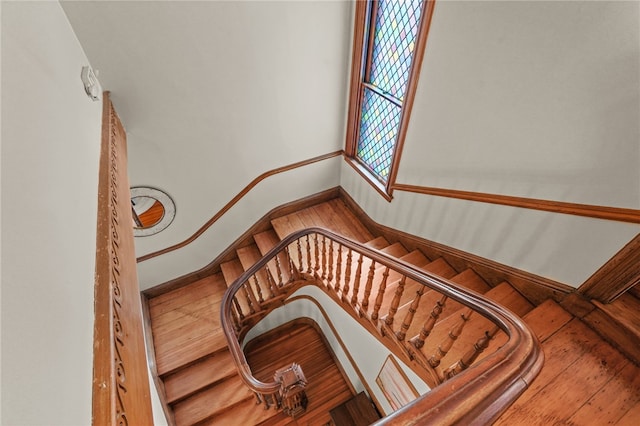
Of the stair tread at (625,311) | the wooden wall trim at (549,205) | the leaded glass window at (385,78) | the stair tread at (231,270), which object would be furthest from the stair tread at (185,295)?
the stair tread at (625,311)

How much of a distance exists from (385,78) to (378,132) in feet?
1.83

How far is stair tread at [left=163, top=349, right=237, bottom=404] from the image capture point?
2986mm

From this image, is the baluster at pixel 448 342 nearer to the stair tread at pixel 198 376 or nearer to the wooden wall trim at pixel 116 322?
the wooden wall trim at pixel 116 322

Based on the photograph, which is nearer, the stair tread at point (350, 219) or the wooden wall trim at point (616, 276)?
the wooden wall trim at point (616, 276)

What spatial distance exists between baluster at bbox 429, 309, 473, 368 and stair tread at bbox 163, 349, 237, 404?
7.68 ft

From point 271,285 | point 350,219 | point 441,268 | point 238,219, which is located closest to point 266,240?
point 238,219

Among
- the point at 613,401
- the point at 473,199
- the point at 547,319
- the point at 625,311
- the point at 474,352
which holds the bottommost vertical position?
the point at 613,401

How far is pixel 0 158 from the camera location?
65 centimetres

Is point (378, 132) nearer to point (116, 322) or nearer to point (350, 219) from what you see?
point (350, 219)

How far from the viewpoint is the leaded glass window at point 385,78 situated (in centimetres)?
239

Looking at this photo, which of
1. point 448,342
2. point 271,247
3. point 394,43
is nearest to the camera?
point 448,342

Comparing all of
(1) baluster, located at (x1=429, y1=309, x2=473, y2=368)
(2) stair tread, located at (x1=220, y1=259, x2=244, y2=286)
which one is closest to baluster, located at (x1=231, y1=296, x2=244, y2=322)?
(2) stair tread, located at (x1=220, y1=259, x2=244, y2=286)

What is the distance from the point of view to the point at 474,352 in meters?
1.32

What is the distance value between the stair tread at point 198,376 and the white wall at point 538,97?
2900 mm
